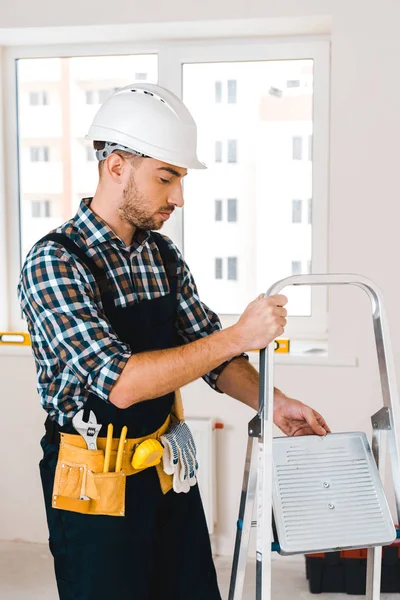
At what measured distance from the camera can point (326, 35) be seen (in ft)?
10.2

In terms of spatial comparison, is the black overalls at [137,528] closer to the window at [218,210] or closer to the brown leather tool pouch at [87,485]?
the brown leather tool pouch at [87,485]

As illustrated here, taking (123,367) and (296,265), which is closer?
(123,367)

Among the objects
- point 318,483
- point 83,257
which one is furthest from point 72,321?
point 318,483

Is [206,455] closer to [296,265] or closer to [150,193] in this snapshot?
[296,265]

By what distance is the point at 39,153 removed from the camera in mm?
3439

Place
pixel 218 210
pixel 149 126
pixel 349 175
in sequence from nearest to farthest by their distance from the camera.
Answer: pixel 149 126, pixel 349 175, pixel 218 210

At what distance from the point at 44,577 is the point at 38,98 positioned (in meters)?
1.96

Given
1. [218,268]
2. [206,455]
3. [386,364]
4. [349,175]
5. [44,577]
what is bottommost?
[44,577]

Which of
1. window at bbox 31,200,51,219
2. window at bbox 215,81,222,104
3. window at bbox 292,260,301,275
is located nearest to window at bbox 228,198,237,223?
window at bbox 292,260,301,275

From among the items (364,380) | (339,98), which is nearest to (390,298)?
(364,380)

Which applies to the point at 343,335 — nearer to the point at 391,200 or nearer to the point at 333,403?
the point at 333,403

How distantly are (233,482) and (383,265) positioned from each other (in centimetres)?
104

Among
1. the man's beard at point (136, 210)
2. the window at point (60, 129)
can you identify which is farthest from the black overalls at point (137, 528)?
the window at point (60, 129)

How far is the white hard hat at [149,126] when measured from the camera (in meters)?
1.68
